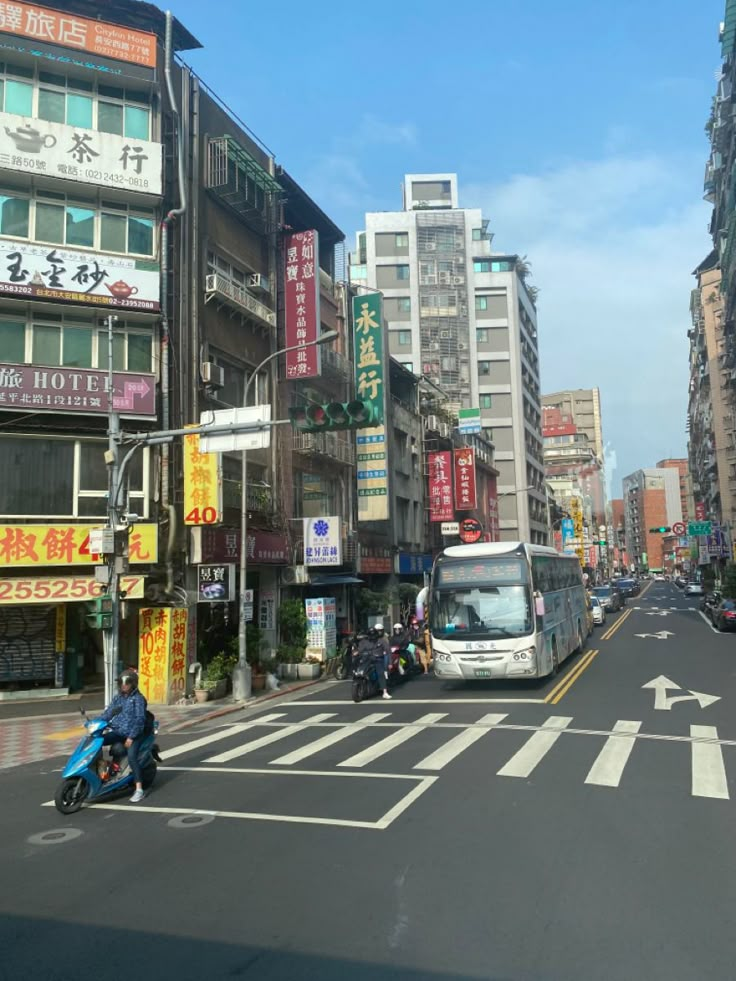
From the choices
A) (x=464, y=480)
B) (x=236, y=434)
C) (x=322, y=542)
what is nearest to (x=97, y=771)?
(x=236, y=434)

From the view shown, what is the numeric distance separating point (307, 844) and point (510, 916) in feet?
8.26

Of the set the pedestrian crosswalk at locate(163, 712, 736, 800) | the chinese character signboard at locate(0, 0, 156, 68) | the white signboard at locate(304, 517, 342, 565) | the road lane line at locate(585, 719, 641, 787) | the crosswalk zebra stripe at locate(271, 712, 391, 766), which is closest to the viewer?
the road lane line at locate(585, 719, 641, 787)

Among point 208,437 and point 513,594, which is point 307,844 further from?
point 513,594

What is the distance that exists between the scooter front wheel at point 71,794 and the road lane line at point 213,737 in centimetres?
319

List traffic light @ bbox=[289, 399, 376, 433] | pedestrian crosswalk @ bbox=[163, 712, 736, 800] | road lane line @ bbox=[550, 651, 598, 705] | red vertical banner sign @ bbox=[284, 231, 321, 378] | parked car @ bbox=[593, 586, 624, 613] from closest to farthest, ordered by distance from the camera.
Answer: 1. pedestrian crosswalk @ bbox=[163, 712, 736, 800]
2. traffic light @ bbox=[289, 399, 376, 433]
3. road lane line @ bbox=[550, 651, 598, 705]
4. red vertical banner sign @ bbox=[284, 231, 321, 378]
5. parked car @ bbox=[593, 586, 624, 613]

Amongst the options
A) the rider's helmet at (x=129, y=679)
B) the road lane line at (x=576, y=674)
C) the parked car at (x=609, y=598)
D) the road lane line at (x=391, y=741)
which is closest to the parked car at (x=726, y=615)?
the road lane line at (x=576, y=674)

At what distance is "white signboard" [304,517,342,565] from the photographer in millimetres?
25391

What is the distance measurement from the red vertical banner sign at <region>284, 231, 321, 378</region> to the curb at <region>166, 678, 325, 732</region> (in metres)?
10.7

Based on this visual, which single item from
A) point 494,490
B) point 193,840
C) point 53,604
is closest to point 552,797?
point 193,840

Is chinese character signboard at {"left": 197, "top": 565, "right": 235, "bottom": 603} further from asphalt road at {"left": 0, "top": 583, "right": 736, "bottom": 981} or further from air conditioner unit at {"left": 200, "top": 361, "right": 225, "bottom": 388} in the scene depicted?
asphalt road at {"left": 0, "top": 583, "right": 736, "bottom": 981}

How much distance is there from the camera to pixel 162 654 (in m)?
19.6

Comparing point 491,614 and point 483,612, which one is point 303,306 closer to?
point 483,612

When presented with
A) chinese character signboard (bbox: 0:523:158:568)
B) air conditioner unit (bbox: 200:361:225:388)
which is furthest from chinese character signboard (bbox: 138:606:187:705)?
air conditioner unit (bbox: 200:361:225:388)

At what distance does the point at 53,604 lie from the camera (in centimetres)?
2014
